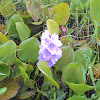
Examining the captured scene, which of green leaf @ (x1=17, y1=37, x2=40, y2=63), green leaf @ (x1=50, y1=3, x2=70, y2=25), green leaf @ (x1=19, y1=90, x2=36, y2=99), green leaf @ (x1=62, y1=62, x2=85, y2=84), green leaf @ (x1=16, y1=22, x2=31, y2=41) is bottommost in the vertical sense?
green leaf @ (x1=19, y1=90, x2=36, y2=99)

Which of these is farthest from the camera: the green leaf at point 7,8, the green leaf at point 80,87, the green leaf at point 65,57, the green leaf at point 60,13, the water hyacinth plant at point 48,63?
the green leaf at point 7,8

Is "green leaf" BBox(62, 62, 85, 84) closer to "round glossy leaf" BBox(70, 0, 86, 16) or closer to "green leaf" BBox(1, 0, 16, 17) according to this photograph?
"round glossy leaf" BBox(70, 0, 86, 16)

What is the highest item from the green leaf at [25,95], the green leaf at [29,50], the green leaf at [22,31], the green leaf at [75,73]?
the green leaf at [22,31]

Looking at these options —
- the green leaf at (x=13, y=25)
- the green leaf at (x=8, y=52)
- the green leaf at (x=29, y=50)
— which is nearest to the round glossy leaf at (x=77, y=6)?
the green leaf at (x=13, y=25)

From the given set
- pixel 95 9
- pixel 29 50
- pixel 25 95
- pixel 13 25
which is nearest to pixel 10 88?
pixel 25 95

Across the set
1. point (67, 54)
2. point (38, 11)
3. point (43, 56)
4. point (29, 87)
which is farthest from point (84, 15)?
point (29, 87)

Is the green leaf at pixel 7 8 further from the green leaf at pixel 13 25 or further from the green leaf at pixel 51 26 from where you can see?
the green leaf at pixel 51 26

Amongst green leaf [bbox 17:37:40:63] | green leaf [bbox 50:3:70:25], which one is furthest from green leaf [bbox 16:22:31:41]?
green leaf [bbox 50:3:70:25]

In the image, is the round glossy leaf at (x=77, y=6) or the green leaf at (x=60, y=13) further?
the round glossy leaf at (x=77, y=6)
